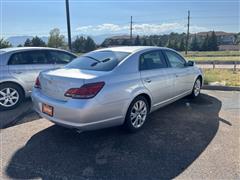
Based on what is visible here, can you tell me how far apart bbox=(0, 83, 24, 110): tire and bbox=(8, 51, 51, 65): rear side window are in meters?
0.57

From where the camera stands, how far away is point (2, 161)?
3168 mm

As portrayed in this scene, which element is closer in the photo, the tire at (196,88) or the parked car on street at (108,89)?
the parked car on street at (108,89)

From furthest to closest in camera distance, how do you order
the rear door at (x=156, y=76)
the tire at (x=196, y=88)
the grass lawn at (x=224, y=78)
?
A: the grass lawn at (x=224, y=78)
the tire at (x=196, y=88)
the rear door at (x=156, y=76)

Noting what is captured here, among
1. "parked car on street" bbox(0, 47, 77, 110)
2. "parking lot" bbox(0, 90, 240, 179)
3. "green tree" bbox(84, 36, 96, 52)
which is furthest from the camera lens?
"green tree" bbox(84, 36, 96, 52)

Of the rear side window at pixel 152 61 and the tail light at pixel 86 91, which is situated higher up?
the rear side window at pixel 152 61

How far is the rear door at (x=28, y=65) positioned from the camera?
5473 millimetres

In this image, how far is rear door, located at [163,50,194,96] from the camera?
16.5 ft

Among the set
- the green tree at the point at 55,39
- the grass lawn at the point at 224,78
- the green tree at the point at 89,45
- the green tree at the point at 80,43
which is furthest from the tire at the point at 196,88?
the green tree at the point at 80,43

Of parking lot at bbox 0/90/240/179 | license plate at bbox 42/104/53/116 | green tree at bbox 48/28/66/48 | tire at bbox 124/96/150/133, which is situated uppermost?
green tree at bbox 48/28/66/48

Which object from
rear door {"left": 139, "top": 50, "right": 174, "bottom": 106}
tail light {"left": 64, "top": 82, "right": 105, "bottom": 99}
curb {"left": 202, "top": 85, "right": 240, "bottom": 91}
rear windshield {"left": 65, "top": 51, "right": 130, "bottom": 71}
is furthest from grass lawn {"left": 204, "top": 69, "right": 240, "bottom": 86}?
tail light {"left": 64, "top": 82, "right": 105, "bottom": 99}

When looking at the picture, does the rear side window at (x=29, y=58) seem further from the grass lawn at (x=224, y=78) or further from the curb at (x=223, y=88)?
the grass lawn at (x=224, y=78)

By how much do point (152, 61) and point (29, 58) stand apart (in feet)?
10.5

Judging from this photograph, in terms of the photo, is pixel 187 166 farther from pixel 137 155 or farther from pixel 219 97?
pixel 219 97

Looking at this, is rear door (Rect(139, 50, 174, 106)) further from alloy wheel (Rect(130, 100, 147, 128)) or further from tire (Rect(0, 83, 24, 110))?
tire (Rect(0, 83, 24, 110))
